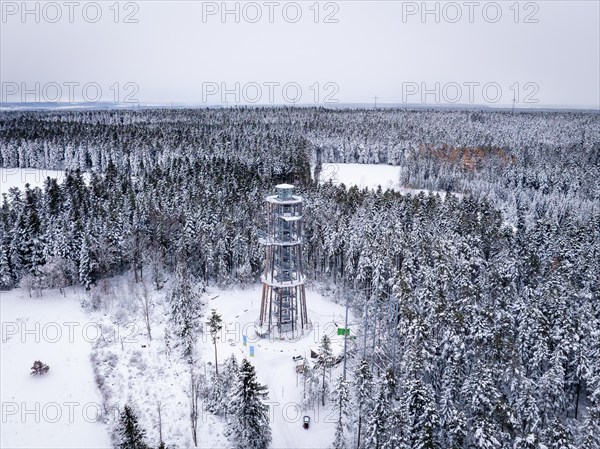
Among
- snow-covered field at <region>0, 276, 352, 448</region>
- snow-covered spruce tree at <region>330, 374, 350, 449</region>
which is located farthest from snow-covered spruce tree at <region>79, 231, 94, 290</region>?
snow-covered spruce tree at <region>330, 374, 350, 449</region>

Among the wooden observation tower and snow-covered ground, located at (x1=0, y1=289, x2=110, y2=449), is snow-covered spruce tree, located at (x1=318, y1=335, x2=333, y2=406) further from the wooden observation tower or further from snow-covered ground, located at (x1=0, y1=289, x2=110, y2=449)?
snow-covered ground, located at (x1=0, y1=289, x2=110, y2=449)

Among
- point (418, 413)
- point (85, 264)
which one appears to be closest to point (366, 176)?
point (85, 264)

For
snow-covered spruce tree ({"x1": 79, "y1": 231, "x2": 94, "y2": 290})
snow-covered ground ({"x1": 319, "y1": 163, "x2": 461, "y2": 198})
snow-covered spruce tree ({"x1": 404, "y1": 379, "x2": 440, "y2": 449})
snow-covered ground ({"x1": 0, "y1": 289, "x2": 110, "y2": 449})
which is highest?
snow-covered ground ({"x1": 319, "y1": 163, "x2": 461, "y2": 198})

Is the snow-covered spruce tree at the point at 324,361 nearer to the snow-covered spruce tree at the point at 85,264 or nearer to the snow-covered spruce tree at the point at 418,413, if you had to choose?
the snow-covered spruce tree at the point at 418,413

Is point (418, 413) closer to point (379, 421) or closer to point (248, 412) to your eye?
point (379, 421)


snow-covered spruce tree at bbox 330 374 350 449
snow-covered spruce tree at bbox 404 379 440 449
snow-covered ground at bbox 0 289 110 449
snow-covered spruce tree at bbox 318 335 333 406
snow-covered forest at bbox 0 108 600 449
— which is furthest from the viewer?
Result: snow-covered spruce tree at bbox 318 335 333 406

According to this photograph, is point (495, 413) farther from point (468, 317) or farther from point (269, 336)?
point (269, 336)

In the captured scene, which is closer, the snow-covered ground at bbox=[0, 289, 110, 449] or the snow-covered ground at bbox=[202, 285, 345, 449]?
the snow-covered ground at bbox=[202, 285, 345, 449]

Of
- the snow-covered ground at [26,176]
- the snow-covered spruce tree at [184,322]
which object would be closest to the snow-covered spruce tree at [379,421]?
the snow-covered spruce tree at [184,322]
